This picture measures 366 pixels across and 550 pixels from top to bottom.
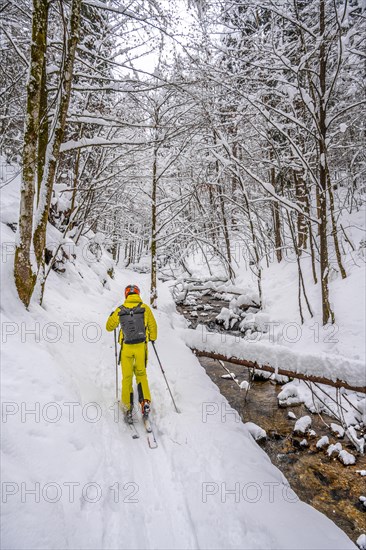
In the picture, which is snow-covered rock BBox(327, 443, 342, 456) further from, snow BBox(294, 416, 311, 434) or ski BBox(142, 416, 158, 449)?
ski BBox(142, 416, 158, 449)

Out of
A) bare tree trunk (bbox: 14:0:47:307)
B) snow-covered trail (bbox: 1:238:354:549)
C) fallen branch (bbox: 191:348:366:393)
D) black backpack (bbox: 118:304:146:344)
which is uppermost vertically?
bare tree trunk (bbox: 14:0:47:307)

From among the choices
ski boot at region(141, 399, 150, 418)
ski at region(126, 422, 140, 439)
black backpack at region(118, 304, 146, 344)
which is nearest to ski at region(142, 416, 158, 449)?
ski boot at region(141, 399, 150, 418)

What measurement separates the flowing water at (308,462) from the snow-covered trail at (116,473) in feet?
2.00

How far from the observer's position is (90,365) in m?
5.47

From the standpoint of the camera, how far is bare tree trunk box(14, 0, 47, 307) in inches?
175

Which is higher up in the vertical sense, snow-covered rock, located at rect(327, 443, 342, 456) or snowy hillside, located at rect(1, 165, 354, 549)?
snowy hillside, located at rect(1, 165, 354, 549)

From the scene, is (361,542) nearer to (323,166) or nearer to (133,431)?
(133,431)

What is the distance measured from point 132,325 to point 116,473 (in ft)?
6.50

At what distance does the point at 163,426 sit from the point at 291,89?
7411 mm

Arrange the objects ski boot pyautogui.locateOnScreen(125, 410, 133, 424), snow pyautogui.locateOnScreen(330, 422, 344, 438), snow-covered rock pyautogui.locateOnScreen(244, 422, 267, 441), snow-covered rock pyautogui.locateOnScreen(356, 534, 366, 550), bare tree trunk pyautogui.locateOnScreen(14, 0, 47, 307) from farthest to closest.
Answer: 1. snow pyautogui.locateOnScreen(330, 422, 344, 438)
2. snow-covered rock pyautogui.locateOnScreen(244, 422, 267, 441)
3. bare tree trunk pyautogui.locateOnScreen(14, 0, 47, 307)
4. ski boot pyautogui.locateOnScreen(125, 410, 133, 424)
5. snow-covered rock pyautogui.locateOnScreen(356, 534, 366, 550)

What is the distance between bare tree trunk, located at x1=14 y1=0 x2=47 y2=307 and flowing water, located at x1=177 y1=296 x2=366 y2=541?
15.9 ft

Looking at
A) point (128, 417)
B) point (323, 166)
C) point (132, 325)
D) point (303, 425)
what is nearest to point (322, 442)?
point (303, 425)

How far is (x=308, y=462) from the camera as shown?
180 inches

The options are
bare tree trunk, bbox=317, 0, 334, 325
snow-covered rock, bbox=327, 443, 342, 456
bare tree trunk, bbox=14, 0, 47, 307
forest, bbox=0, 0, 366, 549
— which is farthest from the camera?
bare tree trunk, bbox=317, 0, 334, 325
